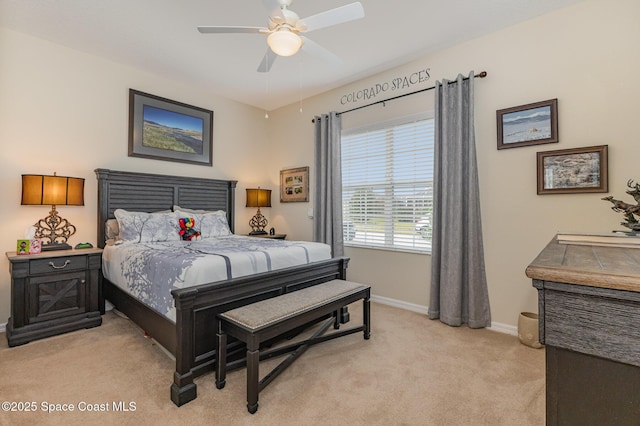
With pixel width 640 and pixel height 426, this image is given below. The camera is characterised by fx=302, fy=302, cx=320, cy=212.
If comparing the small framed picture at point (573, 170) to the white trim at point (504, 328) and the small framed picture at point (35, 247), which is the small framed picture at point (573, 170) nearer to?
the white trim at point (504, 328)

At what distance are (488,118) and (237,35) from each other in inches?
104

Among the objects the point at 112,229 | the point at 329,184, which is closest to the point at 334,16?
the point at 329,184

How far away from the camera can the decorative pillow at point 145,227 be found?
10.7 ft

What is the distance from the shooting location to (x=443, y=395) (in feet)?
6.32

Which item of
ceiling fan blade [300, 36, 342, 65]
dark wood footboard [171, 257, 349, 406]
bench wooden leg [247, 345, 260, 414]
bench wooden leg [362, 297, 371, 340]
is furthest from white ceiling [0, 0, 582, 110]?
bench wooden leg [247, 345, 260, 414]

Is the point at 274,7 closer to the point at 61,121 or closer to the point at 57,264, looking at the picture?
the point at 61,121

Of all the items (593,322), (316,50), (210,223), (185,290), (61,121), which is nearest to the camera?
(593,322)

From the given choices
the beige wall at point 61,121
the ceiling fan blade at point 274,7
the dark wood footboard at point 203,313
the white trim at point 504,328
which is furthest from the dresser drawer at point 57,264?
the white trim at point 504,328

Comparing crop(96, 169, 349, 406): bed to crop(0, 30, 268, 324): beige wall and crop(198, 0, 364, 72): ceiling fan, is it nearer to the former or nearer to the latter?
crop(0, 30, 268, 324): beige wall

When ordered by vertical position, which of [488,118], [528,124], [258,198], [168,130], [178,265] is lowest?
[178,265]

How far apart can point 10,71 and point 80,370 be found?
9.72 feet

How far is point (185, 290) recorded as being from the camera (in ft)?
6.08

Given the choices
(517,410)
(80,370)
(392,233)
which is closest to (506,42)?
(392,233)

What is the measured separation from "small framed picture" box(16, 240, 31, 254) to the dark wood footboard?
2079mm
